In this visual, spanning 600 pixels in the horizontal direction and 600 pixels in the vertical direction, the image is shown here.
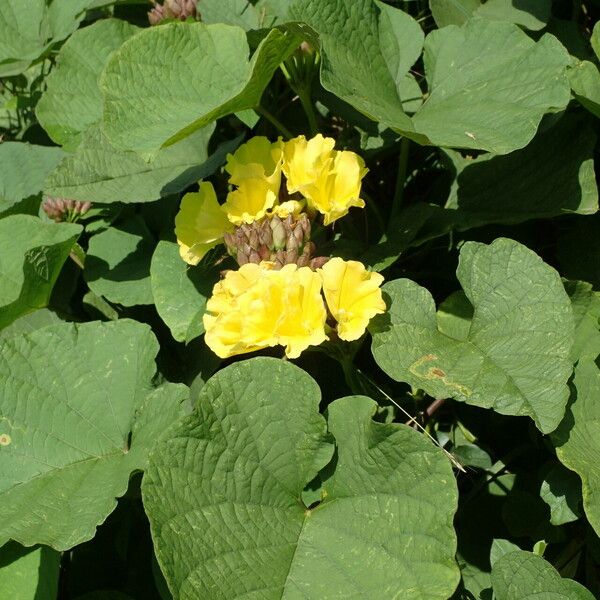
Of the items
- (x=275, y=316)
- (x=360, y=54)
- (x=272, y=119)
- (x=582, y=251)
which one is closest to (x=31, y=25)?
(x=272, y=119)

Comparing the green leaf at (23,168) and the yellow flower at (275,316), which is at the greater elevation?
the yellow flower at (275,316)

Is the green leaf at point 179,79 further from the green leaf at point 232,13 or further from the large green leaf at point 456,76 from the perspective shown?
the green leaf at point 232,13

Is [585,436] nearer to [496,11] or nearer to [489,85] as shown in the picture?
[489,85]

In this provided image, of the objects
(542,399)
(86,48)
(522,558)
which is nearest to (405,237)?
(542,399)

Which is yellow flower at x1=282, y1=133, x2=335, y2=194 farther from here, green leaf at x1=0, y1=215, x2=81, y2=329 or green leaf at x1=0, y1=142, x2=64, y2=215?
green leaf at x1=0, y1=142, x2=64, y2=215

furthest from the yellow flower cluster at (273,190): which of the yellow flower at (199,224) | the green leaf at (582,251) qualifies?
the green leaf at (582,251)

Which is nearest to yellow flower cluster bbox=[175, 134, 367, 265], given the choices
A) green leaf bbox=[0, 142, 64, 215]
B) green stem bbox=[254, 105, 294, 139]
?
green stem bbox=[254, 105, 294, 139]

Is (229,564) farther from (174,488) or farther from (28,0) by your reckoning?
(28,0)
